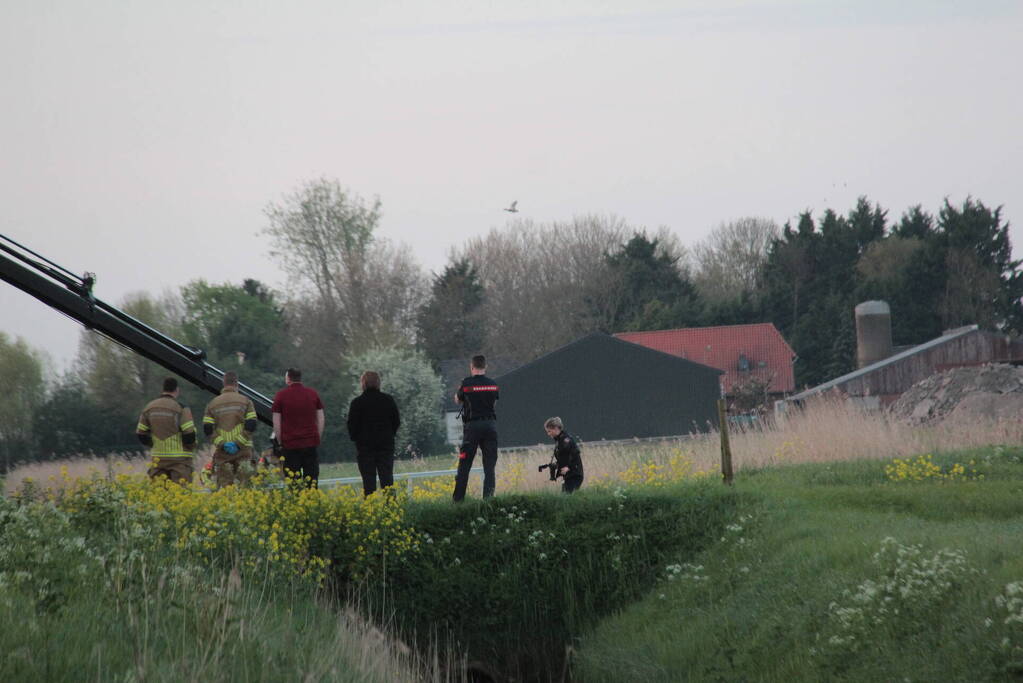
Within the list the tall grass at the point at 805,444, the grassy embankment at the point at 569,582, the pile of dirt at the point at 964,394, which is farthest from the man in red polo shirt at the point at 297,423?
the pile of dirt at the point at 964,394

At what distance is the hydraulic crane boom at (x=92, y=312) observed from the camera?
17.1m

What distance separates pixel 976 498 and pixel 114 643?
11875 mm

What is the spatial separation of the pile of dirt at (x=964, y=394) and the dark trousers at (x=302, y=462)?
20.3 meters

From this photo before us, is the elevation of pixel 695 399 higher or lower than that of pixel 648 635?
higher

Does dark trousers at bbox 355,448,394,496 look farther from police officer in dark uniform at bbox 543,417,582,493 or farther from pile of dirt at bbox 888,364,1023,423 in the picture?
pile of dirt at bbox 888,364,1023,423

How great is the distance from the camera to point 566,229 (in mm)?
79688

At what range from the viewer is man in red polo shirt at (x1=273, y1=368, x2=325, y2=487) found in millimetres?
15938

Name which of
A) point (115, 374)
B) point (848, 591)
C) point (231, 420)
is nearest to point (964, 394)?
point (231, 420)

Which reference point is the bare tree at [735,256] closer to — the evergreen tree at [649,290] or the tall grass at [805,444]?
the evergreen tree at [649,290]

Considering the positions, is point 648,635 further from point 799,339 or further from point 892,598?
point 799,339

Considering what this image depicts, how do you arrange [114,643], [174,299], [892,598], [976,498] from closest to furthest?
[114,643]
[892,598]
[976,498]
[174,299]

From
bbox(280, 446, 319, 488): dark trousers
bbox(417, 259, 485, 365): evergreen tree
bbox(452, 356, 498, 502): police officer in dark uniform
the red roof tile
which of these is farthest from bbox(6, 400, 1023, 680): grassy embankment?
bbox(417, 259, 485, 365): evergreen tree

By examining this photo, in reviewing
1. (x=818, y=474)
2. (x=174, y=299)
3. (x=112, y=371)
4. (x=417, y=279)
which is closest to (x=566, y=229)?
(x=417, y=279)

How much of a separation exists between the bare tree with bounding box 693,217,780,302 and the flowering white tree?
27.6 meters
